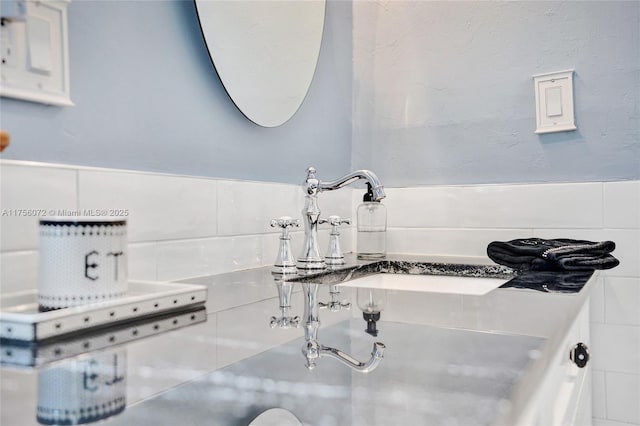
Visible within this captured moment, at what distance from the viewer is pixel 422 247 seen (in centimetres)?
173

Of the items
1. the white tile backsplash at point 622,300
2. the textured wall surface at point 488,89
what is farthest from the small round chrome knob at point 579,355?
the textured wall surface at point 488,89

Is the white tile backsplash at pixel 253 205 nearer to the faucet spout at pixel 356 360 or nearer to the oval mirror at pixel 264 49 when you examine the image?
the oval mirror at pixel 264 49

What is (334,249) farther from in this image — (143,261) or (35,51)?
(35,51)

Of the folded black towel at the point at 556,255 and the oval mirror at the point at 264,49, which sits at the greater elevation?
the oval mirror at the point at 264,49

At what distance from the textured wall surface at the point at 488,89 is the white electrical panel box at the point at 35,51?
44.9 inches

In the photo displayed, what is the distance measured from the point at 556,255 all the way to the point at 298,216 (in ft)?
2.11

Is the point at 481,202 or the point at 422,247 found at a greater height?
the point at 481,202

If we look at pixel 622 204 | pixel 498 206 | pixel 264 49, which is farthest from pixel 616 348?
pixel 264 49

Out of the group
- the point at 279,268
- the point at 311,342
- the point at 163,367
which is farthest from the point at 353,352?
the point at 279,268

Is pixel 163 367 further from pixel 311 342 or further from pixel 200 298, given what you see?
pixel 200 298

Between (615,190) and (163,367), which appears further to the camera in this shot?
(615,190)

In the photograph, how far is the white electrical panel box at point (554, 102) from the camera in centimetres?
154

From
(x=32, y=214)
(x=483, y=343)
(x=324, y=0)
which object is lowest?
(x=483, y=343)

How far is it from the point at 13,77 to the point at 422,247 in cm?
126
